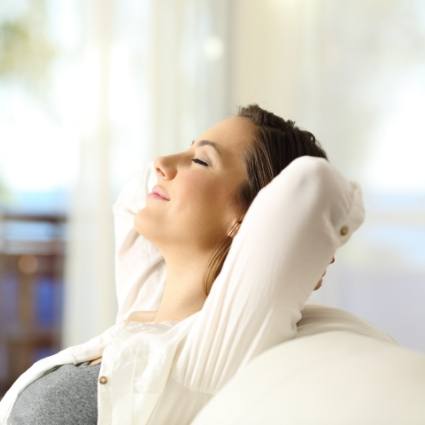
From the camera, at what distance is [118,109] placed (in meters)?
3.43

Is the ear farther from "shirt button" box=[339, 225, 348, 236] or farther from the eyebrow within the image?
"shirt button" box=[339, 225, 348, 236]

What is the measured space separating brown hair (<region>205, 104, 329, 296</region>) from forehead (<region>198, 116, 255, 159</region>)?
14 millimetres

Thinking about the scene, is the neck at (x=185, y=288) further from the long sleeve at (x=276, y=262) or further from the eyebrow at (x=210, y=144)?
the long sleeve at (x=276, y=262)

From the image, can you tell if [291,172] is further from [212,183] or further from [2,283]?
[2,283]

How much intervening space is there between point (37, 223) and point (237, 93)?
109cm

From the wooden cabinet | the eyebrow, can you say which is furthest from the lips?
the wooden cabinet

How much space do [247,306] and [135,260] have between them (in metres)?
0.64

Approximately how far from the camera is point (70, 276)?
3377 mm

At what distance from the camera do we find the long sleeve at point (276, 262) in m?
1.01

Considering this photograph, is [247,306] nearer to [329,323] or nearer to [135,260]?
[329,323]

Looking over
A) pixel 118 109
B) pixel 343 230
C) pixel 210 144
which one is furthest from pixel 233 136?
pixel 118 109

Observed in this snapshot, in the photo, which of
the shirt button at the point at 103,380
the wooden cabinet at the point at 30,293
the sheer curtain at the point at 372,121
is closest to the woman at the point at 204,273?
the shirt button at the point at 103,380

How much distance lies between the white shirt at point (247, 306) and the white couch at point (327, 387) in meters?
0.08

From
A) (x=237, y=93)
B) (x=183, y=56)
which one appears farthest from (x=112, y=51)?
(x=237, y=93)
